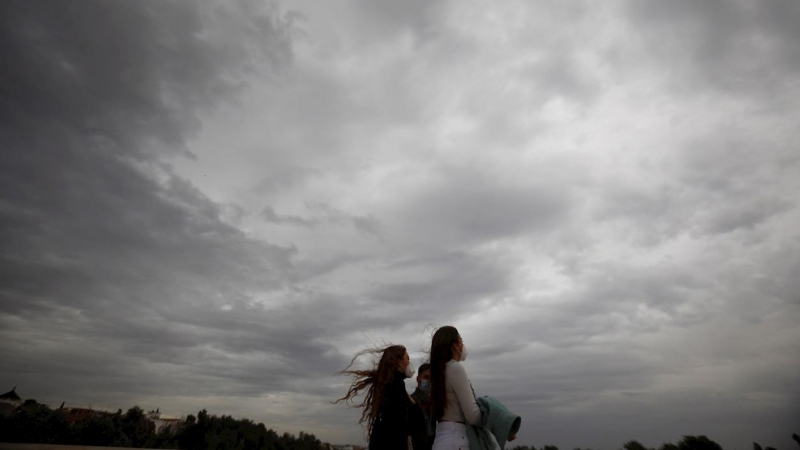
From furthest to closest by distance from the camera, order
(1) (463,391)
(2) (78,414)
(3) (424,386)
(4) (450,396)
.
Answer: (2) (78,414) < (3) (424,386) < (4) (450,396) < (1) (463,391)

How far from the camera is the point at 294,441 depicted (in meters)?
10.3

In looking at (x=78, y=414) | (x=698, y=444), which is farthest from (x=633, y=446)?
(x=78, y=414)

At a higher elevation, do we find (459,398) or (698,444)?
(459,398)

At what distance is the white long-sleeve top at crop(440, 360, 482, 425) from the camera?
359 cm

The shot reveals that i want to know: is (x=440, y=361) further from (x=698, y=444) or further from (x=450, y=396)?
(x=698, y=444)

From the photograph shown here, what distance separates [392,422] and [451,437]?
89 centimetres

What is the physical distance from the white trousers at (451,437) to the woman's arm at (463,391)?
0.15 m

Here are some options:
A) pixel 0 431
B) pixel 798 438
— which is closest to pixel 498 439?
pixel 798 438

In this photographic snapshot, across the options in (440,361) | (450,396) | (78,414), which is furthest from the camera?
(78,414)

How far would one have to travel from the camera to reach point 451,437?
3.68m

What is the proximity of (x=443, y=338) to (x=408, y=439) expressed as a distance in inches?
46.9

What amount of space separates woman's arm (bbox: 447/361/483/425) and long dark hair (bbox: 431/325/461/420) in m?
0.12

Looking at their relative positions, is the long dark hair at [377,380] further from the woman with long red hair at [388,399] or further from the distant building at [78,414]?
the distant building at [78,414]

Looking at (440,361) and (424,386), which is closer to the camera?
(440,361)
